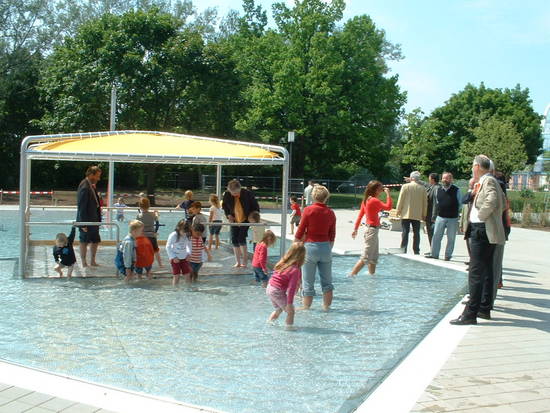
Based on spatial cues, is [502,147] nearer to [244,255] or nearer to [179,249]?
[244,255]

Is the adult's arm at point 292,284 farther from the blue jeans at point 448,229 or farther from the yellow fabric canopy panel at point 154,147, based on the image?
the blue jeans at point 448,229

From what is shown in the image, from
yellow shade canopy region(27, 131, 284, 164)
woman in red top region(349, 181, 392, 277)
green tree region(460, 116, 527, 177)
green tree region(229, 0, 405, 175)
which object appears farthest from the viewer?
green tree region(460, 116, 527, 177)

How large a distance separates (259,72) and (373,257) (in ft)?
121

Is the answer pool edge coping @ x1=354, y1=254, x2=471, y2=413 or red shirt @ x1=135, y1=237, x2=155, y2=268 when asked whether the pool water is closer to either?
pool edge coping @ x1=354, y1=254, x2=471, y2=413

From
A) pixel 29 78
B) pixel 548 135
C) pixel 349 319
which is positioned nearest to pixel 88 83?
pixel 29 78

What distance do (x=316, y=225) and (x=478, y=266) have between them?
2.08 meters

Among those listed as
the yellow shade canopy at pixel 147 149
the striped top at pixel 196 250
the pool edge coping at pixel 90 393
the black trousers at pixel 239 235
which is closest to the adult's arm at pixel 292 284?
the pool edge coping at pixel 90 393

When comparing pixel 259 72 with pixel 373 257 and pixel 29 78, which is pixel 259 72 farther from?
pixel 373 257

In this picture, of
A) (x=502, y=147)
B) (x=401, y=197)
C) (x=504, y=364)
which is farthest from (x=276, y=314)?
(x=502, y=147)

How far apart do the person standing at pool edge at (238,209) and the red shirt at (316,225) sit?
125 inches

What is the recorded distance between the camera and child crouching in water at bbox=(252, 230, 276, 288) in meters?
9.24

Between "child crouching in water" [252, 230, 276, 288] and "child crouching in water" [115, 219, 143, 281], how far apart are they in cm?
194

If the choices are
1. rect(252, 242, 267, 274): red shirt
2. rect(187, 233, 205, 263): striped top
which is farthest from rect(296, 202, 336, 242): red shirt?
rect(187, 233, 205, 263): striped top

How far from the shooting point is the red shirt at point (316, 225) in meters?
8.21
